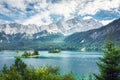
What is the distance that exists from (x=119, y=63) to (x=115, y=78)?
3.13m

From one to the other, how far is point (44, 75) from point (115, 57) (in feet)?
92.7

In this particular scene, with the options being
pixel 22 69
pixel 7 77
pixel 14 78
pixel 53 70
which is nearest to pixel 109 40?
pixel 14 78

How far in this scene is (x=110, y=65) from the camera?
4947 cm

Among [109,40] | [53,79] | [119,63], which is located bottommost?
[53,79]

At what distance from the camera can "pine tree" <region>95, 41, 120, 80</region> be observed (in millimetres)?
49297

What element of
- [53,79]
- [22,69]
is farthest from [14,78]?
[22,69]

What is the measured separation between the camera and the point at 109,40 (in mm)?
51719

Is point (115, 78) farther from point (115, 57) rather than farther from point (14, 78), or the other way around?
point (14, 78)

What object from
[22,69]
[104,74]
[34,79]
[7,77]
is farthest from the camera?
[22,69]

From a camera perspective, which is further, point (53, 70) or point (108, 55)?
point (53, 70)

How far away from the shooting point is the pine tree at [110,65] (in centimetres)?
4930

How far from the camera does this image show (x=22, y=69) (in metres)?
95.8

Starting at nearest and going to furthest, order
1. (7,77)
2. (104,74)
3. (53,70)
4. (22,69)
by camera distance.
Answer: (104,74) → (7,77) → (22,69) → (53,70)

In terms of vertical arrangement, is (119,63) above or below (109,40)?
below
